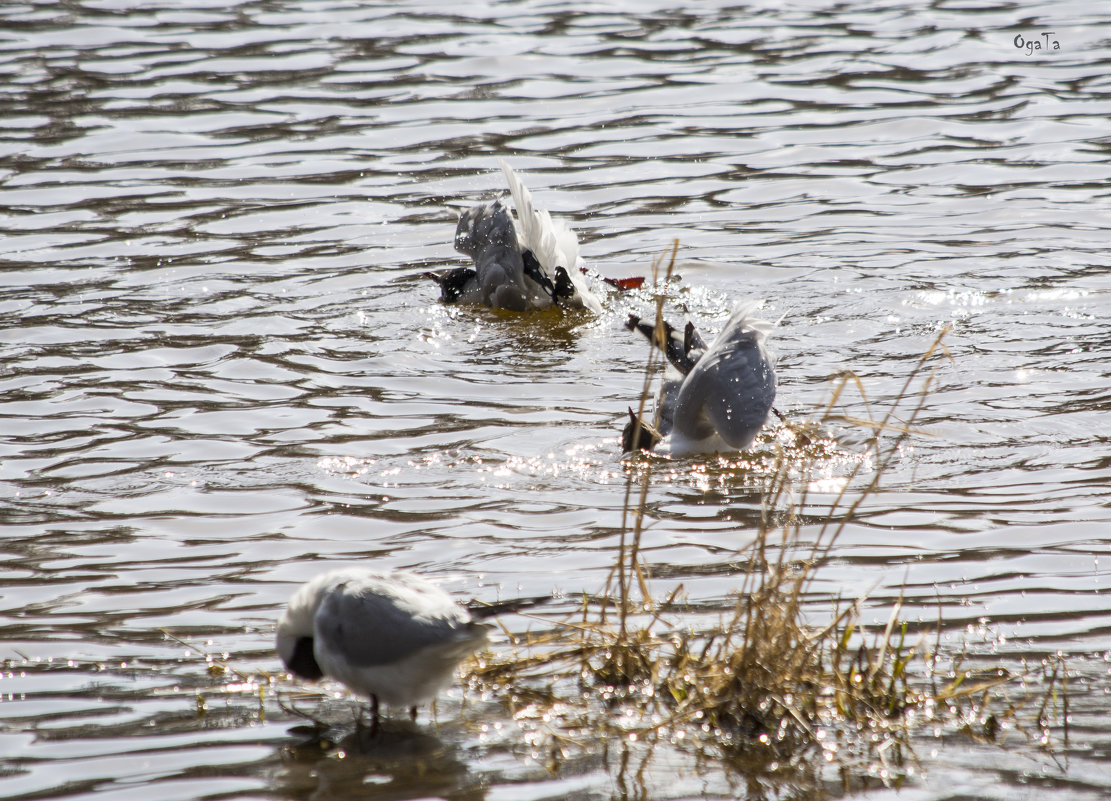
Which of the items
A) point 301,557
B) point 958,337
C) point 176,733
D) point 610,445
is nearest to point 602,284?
point 958,337

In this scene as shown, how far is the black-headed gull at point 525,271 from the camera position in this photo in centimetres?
931

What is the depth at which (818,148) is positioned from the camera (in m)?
12.4

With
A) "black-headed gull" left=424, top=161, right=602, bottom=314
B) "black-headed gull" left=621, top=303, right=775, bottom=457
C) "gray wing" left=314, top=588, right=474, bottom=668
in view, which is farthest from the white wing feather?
"gray wing" left=314, top=588, right=474, bottom=668

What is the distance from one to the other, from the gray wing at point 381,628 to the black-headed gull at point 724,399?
2.39m

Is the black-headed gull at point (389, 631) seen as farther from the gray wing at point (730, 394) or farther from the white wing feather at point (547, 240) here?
the white wing feather at point (547, 240)

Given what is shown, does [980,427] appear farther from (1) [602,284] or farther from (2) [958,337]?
(1) [602,284]

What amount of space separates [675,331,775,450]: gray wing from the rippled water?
300 millimetres

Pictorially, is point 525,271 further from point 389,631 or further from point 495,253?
point 389,631

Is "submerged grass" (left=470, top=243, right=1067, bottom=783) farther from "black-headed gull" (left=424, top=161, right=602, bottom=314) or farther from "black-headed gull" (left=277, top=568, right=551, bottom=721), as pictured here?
"black-headed gull" (left=424, top=161, right=602, bottom=314)

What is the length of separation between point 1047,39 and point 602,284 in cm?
840

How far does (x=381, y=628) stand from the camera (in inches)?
146

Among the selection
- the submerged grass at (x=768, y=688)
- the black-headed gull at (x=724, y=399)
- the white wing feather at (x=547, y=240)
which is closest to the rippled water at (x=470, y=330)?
the submerged grass at (x=768, y=688)

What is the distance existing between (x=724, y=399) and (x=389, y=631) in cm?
284

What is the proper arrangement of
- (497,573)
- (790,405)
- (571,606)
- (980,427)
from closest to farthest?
(571,606) → (497,573) → (980,427) → (790,405)
